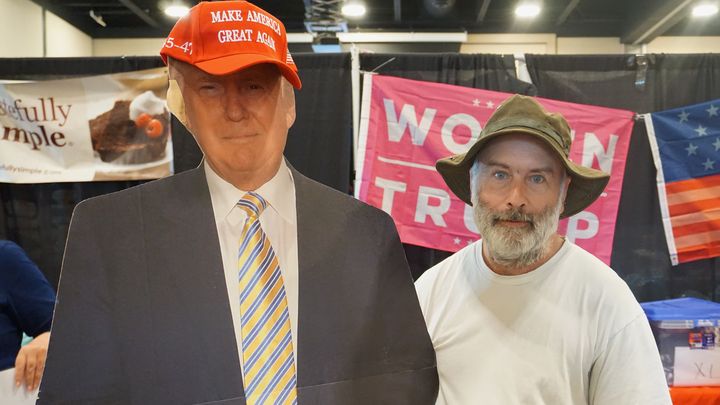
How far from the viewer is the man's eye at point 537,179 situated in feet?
4.00

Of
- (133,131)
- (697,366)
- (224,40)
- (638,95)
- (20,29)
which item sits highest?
(20,29)

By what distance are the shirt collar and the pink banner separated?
6.46ft

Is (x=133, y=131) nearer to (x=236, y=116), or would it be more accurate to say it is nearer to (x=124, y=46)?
(x=236, y=116)

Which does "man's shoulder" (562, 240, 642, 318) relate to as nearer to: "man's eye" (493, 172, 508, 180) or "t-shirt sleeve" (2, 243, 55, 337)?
"man's eye" (493, 172, 508, 180)

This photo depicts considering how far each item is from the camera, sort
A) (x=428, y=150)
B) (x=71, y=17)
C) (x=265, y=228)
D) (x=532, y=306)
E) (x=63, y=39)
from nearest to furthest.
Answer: (x=265, y=228) < (x=532, y=306) < (x=428, y=150) < (x=63, y=39) < (x=71, y=17)

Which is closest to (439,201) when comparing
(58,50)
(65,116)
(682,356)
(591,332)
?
(682,356)

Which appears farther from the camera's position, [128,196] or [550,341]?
[550,341]

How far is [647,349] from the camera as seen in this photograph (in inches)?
44.3

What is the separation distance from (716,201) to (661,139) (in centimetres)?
44

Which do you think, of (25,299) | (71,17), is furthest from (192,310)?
(71,17)

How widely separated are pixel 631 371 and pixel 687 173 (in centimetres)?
228

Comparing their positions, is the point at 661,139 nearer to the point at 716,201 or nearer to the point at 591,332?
the point at 716,201

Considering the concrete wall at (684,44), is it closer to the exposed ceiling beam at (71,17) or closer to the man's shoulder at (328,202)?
the exposed ceiling beam at (71,17)

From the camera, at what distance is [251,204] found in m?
0.89
